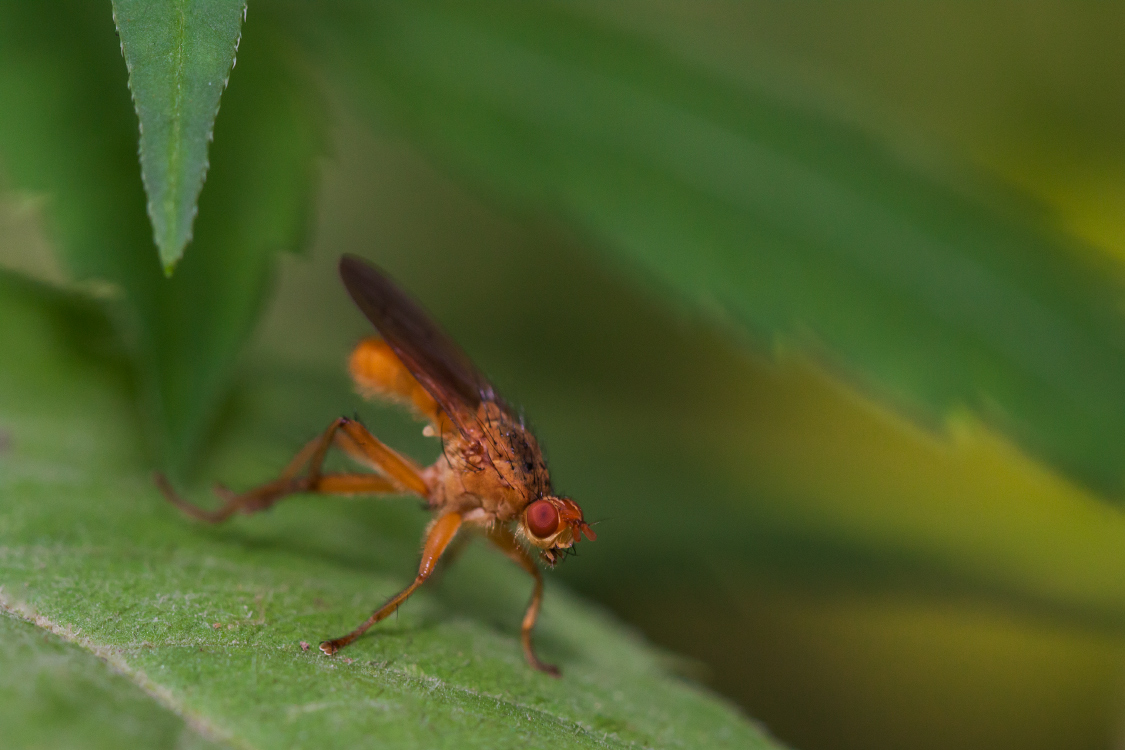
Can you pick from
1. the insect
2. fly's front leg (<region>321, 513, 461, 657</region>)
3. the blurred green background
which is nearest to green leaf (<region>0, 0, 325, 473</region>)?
the blurred green background

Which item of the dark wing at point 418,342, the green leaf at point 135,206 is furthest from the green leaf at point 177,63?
the dark wing at point 418,342

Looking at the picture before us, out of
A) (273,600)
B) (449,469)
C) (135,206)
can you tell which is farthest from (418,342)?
(273,600)

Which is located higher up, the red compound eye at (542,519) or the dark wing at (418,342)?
the dark wing at (418,342)

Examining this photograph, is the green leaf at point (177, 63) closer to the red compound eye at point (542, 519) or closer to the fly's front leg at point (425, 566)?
the fly's front leg at point (425, 566)

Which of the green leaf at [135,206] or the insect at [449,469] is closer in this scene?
the green leaf at [135,206]

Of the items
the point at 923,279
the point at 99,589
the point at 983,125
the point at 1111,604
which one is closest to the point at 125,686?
the point at 99,589

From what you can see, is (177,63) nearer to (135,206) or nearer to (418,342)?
(135,206)

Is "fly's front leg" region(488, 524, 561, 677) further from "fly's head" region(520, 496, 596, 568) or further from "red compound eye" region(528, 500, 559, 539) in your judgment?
"red compound eye" region(528, 500, 559, 539)
